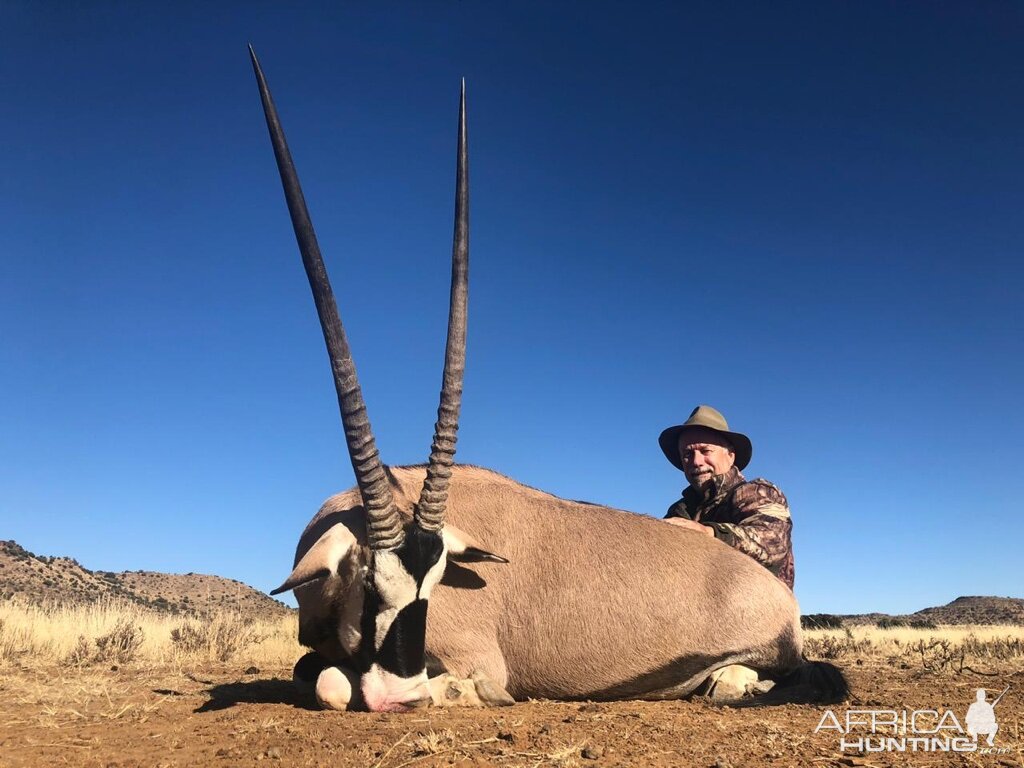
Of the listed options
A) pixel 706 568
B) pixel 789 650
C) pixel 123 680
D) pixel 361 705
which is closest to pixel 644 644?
pixel 706 568

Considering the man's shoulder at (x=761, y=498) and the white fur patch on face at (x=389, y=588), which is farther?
the man's shoulder at (x=761, y=498)

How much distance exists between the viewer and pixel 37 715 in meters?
4.14

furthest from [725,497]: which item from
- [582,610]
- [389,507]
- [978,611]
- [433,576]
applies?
[978,611]

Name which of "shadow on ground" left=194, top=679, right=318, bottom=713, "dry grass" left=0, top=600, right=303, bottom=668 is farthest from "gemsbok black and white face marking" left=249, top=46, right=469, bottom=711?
"dry grass" left=0, top=600, right=303, bottom=668

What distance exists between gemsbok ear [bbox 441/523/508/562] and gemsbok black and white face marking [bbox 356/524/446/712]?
1.09ft

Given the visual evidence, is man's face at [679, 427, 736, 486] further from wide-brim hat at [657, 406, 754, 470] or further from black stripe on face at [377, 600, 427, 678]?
black stripe on face at [377, 600, 427, 678]

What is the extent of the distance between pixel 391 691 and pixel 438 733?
77 centimetres

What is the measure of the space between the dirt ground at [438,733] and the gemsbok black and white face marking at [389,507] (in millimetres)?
294

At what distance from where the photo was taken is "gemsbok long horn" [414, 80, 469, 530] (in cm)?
445

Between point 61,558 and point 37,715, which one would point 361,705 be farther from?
point 61,558

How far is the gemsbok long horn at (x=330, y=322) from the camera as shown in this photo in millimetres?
4418

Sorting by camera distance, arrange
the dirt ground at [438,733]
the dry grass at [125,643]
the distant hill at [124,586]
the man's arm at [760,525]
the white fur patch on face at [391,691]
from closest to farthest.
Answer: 1. the dirt ground at [438,733]
2. the white fur patch on face at [391,691]
3. the man's arm at [760,525]
4. the dry grass at [125,643]
5. the distant hill at [124,586]

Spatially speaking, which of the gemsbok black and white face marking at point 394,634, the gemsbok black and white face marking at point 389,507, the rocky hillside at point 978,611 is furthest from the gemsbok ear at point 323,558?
the rocky hillside at point 978,611

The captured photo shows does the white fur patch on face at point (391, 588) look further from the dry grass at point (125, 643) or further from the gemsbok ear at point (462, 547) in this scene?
the dry grass at point (125, 643)
